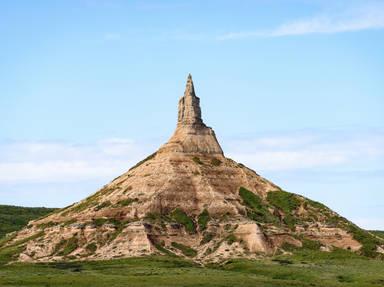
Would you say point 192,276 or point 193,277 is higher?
point 192,276

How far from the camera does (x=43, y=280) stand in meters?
177

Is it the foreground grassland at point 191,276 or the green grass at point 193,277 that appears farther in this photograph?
the foreground grassland at point 191,276

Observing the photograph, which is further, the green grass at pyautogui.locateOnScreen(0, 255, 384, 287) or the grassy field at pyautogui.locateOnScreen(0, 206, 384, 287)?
the grassy field at pyautogui.locateOnScreen(0, 206, 384, 287)

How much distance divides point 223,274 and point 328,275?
61.3 feet

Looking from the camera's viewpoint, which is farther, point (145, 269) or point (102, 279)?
point (145, 269)

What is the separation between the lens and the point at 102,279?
579 ft

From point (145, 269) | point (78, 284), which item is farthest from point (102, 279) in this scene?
A: point (145, 269)

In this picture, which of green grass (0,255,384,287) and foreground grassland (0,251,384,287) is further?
foreground grassland (0,251,384,287)

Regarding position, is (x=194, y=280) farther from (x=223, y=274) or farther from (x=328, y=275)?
(x=328, y=275)

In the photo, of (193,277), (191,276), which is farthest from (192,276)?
(193,277)

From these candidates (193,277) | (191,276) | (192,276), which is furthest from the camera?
(192,276)

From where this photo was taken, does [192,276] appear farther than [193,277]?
Yes

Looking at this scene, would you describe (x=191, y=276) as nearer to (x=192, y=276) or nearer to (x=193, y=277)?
(x=192, y=276)

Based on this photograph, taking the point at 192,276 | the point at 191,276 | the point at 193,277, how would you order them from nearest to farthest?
the point at 193,277
the point at 191,276
the point at 192,276
